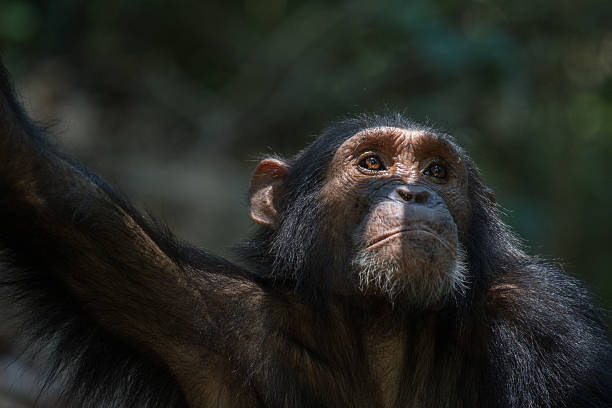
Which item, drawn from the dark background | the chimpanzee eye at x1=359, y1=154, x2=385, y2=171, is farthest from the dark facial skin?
the dark background

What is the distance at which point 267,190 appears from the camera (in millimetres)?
5211

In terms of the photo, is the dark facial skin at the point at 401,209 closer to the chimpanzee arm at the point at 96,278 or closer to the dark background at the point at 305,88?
the chimpanzee arm at the point at 96,278

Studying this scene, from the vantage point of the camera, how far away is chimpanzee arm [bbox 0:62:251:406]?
3.74 meters

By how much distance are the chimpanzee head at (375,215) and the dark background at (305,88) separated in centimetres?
546

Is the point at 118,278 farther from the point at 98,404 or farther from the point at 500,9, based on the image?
the point at 500,9

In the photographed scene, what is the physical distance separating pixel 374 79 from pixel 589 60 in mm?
2962

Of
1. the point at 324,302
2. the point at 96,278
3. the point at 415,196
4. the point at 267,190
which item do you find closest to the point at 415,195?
the point at 415,196

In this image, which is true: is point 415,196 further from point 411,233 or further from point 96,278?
point 96,278

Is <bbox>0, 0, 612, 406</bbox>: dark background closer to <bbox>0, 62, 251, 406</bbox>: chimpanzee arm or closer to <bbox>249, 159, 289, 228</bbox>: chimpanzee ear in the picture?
<bbox>249, 159, 289, 228</bbox>: chimpanzee ear

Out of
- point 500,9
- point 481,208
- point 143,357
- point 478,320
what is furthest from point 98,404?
point 500,9

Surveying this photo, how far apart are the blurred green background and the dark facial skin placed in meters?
5.53

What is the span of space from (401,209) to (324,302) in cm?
68

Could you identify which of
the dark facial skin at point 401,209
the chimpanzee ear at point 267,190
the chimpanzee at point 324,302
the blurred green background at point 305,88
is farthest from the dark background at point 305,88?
the chimpanzee at point 324,302

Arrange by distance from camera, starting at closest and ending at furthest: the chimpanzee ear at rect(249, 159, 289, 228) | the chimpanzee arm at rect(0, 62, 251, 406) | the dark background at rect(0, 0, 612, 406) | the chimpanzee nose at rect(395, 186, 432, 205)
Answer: the chimpanzee arm at rect(0, 62, 251, 406) → the chimpanzee nose at rect(395, 186, 432, 205) → the chimpanzee ear at rect(249, 159, 289, 228) → the dark background at rect(0, 0, 612, 406)
